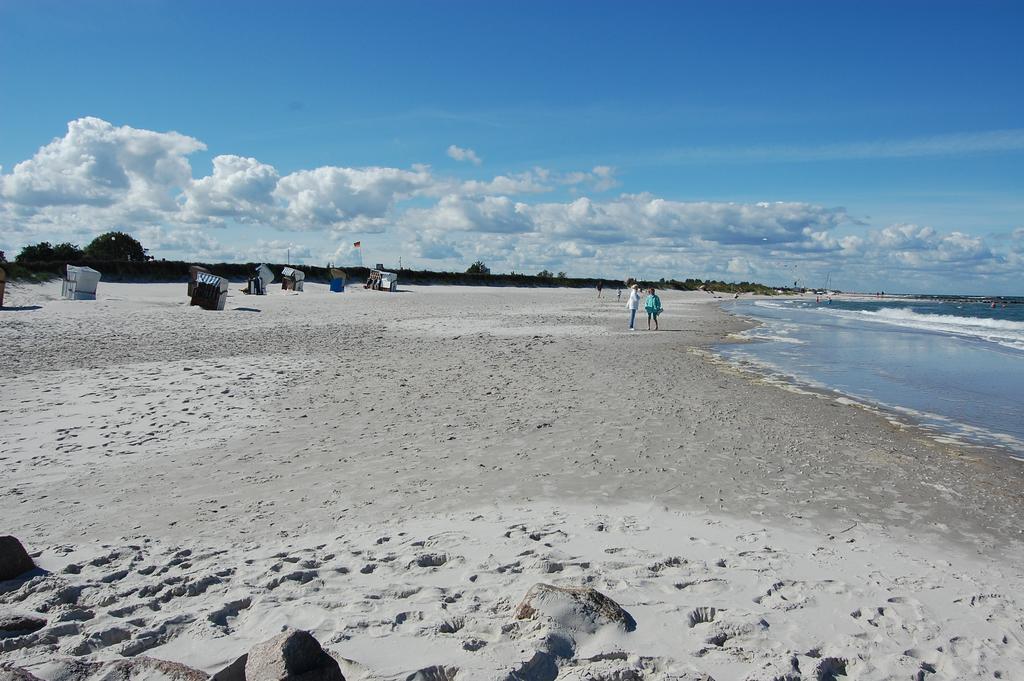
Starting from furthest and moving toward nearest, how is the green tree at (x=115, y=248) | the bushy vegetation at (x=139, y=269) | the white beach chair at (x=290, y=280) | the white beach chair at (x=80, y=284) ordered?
the green tree at (x=115, y=248), the white beach chair at (x=290, y=280), the bushy vegetation at (x=139, y=269), the white beach chair at (x=80, y=284)

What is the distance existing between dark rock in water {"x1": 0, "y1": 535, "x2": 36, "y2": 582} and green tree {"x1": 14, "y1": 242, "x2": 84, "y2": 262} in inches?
1937

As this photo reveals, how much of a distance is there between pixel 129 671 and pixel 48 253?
55088 millimetres

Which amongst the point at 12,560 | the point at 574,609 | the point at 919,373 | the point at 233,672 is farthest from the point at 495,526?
the point at 919,373

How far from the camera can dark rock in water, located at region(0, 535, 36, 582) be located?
4.04 m

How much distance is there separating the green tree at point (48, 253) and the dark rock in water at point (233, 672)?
5136 cm

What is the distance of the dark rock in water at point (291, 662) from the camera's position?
2.73m

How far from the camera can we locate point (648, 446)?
25.3ft

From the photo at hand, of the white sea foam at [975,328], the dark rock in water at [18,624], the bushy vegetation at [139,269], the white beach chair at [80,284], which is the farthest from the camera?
the bushy vegetation at [139,269]

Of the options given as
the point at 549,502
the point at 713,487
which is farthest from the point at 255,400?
the point at 713,487

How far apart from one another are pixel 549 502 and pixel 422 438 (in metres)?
2.53

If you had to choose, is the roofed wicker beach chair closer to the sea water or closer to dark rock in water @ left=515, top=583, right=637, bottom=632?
the sea water

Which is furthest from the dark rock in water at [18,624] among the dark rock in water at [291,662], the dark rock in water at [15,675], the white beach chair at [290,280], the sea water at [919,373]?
the white beach chair at [290,280]

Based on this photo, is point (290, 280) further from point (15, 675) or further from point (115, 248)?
point (15, 675)

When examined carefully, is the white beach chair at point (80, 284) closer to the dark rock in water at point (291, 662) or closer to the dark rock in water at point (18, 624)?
the dark rock in water at point (18, 624)
